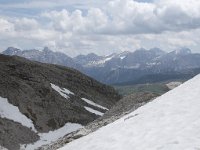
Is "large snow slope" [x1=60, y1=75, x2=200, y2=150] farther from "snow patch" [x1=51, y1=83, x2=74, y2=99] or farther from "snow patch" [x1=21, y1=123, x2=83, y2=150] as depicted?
"snow patch" [x1=51, y1=83, x2=74, y2=99]

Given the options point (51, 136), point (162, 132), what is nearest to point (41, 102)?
point (51, 136)

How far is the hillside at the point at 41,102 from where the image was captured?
6456cm

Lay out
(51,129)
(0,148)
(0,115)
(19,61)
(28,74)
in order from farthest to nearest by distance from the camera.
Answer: (19,61)
(28,74)
(51,129)
(0,115)
(0,148)

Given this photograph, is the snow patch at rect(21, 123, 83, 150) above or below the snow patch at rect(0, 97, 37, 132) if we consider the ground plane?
below

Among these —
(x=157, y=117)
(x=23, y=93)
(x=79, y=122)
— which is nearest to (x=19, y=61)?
(x=23, y=93)

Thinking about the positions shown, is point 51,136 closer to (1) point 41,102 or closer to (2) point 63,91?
(1) point 41,102

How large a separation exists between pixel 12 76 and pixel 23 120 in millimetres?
17701

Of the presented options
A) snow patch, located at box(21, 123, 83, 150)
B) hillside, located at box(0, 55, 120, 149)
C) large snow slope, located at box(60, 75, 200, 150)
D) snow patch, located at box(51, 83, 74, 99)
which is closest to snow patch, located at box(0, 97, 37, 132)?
hillside, located at box(0, 55, 120, 149)

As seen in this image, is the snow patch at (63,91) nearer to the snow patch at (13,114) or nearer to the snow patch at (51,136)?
the snow patch at (51,136)

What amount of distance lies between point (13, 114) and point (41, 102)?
972cm

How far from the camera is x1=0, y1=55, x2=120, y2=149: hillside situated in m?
64.6

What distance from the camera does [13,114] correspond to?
68.1 m

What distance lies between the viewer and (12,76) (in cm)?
8275

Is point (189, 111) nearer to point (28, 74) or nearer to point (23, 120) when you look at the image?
point (23, 120)
